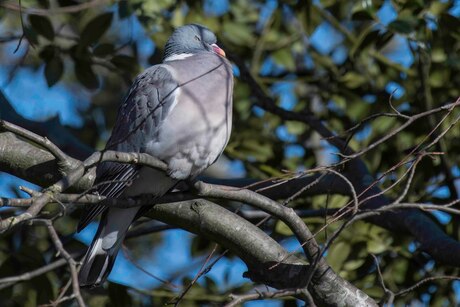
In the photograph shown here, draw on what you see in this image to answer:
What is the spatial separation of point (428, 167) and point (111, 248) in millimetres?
1532

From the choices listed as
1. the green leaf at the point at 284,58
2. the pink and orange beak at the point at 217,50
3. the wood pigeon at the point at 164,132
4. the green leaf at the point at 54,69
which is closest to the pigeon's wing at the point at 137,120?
the wood pigeon at the point at 164,132

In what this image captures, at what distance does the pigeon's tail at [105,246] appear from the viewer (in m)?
3.04

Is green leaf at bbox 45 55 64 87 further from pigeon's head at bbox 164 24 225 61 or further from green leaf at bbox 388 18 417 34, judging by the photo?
green leaf at bbox 388 18 417 34

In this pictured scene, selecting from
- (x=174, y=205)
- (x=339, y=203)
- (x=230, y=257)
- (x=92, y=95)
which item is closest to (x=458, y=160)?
(x=339, y=203)

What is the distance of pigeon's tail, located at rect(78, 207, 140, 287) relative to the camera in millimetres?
3045

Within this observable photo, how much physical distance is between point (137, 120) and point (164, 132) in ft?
0.65

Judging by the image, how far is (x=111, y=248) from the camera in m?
3.11

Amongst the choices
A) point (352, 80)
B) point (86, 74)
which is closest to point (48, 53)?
point (86, 74)

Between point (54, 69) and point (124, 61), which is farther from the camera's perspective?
point (124, 61)

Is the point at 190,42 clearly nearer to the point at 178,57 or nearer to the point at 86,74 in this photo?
the point at 178,57

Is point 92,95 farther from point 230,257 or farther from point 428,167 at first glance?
point 428,167

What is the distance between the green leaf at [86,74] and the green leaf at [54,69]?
139 millimetres

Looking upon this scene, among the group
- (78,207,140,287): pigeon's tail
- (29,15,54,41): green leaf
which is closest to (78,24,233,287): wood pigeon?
(78,207,140,287): pigeon's tail

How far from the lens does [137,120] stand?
2.94m
